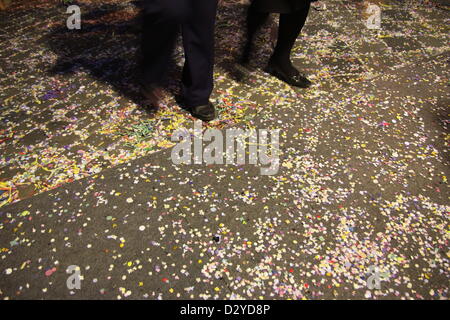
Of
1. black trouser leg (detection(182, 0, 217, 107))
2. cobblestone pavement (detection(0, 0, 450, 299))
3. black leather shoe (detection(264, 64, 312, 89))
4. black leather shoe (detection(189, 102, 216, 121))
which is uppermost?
black trouser leg (detection(182, 0, 217, 107))

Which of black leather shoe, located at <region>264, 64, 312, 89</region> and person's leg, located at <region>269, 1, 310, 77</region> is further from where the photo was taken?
black leather shoe, located at <region>264, 64, 312, 89</region>

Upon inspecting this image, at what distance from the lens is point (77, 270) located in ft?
4.46

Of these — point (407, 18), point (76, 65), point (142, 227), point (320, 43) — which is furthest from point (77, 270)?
point (407, 18)

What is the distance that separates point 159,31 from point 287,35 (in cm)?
121

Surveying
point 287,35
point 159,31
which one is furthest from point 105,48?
point 287,35

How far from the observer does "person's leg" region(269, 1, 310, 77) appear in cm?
231

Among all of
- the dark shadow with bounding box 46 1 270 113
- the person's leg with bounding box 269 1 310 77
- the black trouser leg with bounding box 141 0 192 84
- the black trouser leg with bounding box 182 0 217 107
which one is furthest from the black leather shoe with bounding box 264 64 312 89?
the black trouser leg with bounding box 141 0 192 84

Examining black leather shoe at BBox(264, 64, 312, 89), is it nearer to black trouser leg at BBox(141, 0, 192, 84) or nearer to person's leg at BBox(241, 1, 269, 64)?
person's leg at BBox(241, 1, 269, 64)

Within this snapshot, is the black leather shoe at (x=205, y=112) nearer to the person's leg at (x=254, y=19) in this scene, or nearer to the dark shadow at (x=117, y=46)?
the dark shadow at (x=117, y=46)

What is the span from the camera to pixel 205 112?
2.19 m

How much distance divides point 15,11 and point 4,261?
162 inches

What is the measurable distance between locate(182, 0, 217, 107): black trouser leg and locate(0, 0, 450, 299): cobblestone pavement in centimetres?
23

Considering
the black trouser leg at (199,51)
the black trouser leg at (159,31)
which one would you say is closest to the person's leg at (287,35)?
the black trouser leg at (199,51)

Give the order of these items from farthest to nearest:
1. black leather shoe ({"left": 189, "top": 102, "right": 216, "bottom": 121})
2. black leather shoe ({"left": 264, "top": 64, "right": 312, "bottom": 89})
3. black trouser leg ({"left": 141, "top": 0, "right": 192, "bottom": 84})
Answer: black leather shoe ({"left": 264, "top": 64, "right": 312, "bottom": 89})
black leather shoe ({"left": 189, "top": 102, "right": 216, "bottom": 121})
black trouser leg ({"left": 141, "top": 0, "right": 192, "bottom": 84})
